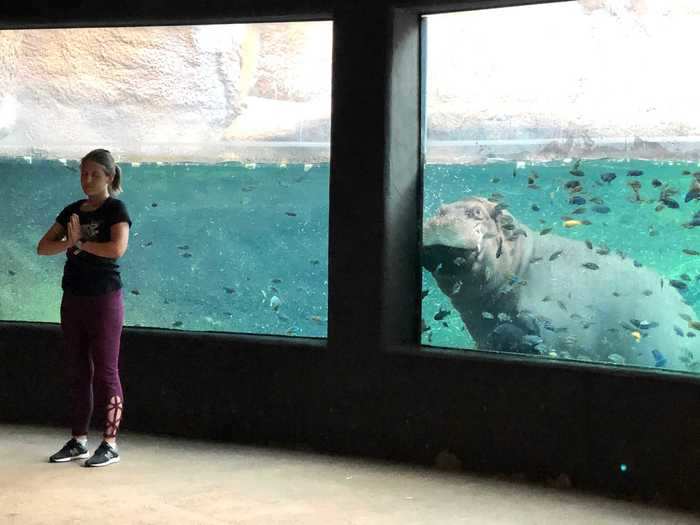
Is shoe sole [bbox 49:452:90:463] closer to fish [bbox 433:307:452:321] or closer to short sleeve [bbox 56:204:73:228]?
short sleeve [bbox 56:204:73:228]

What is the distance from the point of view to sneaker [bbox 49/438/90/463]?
16.6 feet

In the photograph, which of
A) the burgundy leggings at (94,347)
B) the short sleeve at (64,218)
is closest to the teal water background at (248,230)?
the burgundy leggings at (94,347)

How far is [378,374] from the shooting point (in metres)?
5.22

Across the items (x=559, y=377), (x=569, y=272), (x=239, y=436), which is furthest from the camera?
(x=239, y=436)

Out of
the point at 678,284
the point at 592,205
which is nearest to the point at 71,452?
the point at 592,205

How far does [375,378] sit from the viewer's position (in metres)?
5.23

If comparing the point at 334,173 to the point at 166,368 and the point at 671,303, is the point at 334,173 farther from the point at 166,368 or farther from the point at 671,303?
the point at 671,303

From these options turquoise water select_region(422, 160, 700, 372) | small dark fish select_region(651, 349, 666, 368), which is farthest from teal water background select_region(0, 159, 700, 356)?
small dark fish select_region(651, 349, 666, 368)

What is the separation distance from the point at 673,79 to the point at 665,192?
1.72 ft

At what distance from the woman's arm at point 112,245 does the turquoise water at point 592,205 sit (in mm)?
1553

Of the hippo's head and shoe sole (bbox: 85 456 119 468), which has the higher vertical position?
the hippo's head

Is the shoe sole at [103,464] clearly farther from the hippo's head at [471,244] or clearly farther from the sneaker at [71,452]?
the hippo's head at [471,244]

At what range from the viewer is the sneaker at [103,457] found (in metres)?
4.96

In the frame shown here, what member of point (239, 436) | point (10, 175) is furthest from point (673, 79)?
point (10, 175)
